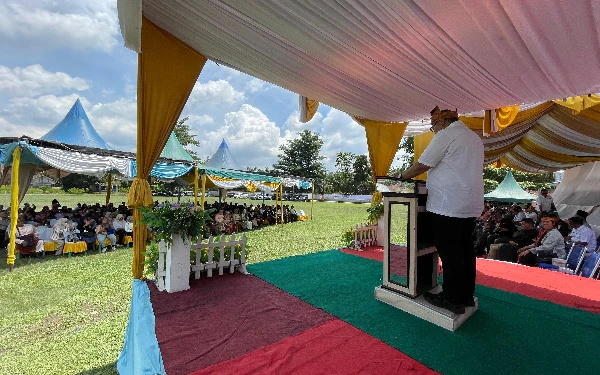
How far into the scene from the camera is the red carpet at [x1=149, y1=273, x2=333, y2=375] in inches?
79.1

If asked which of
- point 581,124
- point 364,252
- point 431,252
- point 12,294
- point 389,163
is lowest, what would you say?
point 12,294

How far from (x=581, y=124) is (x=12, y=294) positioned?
1071 centimetres

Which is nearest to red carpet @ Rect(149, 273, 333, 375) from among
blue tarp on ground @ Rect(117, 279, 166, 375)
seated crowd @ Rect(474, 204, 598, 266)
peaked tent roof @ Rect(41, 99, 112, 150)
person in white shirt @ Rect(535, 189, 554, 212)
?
blue tarp on ground @ Rect(117, 279, 166, 375)

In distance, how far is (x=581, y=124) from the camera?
5.60m

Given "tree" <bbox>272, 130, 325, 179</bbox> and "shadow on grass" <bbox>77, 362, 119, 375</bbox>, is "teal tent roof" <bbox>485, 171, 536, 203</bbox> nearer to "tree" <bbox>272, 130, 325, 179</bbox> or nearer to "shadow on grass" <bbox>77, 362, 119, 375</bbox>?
"shadow on grass" <bbox>77, 362, 119, 375</bbox>

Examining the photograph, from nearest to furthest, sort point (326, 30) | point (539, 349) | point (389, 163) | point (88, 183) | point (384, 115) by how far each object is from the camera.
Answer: point (539, 349) < point (326, 30) < point (384, 115) < point (389, 163) < point (88, 183)

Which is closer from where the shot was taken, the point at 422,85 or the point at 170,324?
the point at 170,324

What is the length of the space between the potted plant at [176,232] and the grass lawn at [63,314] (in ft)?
3.06

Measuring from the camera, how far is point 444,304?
2662 mm

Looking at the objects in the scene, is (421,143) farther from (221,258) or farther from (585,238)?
(221,258)

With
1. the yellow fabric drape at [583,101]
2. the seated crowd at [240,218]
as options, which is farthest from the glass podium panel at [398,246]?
the seated crowd at [240,218]

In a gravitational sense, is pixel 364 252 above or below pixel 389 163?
below

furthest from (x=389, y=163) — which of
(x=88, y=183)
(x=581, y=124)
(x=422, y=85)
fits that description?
(x=88, y=183)

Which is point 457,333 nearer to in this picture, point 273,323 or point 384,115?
point 273,323
